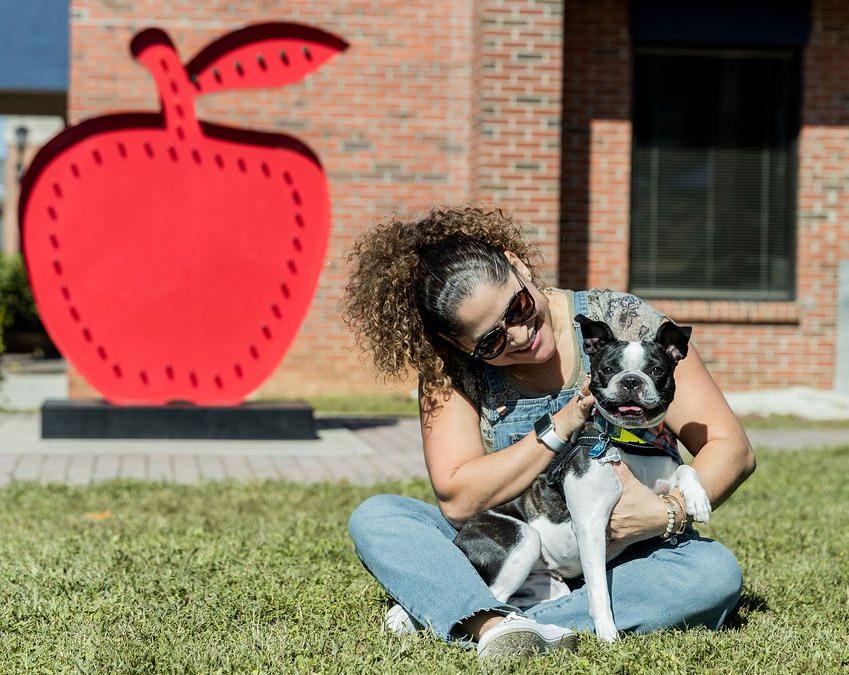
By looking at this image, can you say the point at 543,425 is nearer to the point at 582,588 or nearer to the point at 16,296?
the point at 582,588

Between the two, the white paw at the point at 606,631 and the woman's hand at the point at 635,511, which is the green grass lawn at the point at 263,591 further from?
the woman's hand at the point at 635,511

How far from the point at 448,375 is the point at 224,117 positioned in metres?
9.23

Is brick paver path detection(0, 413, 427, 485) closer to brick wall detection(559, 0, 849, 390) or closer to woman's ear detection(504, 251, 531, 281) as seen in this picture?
woman's ear detection(504, 251, 531, 281)

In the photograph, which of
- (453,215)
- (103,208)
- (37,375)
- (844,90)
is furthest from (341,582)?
(37,375)

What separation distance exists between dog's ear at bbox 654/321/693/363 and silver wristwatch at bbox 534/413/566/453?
1.21 ft

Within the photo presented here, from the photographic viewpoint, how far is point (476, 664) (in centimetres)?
329

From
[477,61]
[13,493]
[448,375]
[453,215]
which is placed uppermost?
[477,61]

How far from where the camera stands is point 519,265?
11.9ft

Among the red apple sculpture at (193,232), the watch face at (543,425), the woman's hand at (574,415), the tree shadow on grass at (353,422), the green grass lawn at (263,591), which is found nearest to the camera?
the woman's hand at (574,415)

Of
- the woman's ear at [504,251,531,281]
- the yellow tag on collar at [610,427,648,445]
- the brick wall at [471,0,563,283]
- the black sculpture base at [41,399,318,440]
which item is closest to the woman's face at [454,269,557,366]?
the woman's ear at [504,251,531,281]

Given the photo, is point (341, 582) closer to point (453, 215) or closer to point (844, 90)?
point (453, 215)

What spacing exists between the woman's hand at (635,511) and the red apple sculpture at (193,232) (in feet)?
19.0

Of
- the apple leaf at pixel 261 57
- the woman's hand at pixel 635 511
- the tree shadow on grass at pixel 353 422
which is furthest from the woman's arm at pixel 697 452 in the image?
the tree shadow on grass at pixel 353 422

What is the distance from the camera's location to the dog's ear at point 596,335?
3.26 meters
